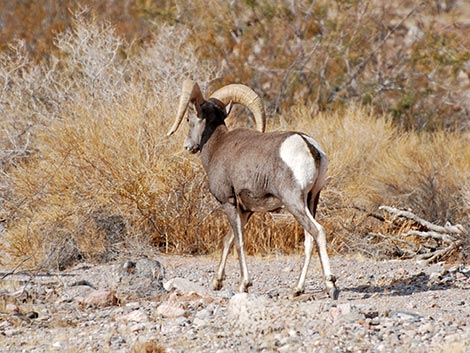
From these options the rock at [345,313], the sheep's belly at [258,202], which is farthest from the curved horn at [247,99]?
the rock at [345,313]

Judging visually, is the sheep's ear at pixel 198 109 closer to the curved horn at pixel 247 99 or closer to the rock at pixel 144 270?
the curved horn at pixel 247 99

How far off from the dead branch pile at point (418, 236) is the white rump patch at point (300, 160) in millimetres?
3281

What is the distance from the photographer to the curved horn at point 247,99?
34.9ft

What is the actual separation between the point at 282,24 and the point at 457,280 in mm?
13043

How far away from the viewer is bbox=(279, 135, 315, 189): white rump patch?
8.94 meters

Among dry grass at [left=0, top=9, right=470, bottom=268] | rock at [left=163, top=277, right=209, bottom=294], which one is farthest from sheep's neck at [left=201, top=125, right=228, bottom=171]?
dry grass at [left=0, top=9, right=470, bottom=268]

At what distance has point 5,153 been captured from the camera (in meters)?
13.8

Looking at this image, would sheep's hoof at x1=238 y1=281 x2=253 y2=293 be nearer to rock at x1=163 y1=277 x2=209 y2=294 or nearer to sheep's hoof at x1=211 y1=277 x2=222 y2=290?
rock at x1=163 y1=277 x2=209 y2=294

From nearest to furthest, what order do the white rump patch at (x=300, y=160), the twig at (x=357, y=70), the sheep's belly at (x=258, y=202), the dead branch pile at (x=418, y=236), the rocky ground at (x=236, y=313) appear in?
the rocky ground at (x=236, y=313), the white rump patch at (x=300, y=160), the sheep's belly at (x=258, y=202), the dead branch pile at (x=418, y=236), the twig at (x=357, y=70)

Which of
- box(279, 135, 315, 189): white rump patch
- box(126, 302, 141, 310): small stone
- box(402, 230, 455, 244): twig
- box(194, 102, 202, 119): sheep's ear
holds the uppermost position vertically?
box(194, 102, 202, 119): sheep's ear

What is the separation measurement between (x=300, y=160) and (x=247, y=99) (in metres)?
1.93

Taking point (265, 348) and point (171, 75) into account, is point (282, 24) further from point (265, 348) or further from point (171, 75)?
point (265, 348)

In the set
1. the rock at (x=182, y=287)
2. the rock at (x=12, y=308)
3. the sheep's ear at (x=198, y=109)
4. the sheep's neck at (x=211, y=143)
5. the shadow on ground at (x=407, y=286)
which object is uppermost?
the sheep's ear at (x=198, y=109)

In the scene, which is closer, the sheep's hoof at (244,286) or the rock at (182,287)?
the rock at (182,287)
